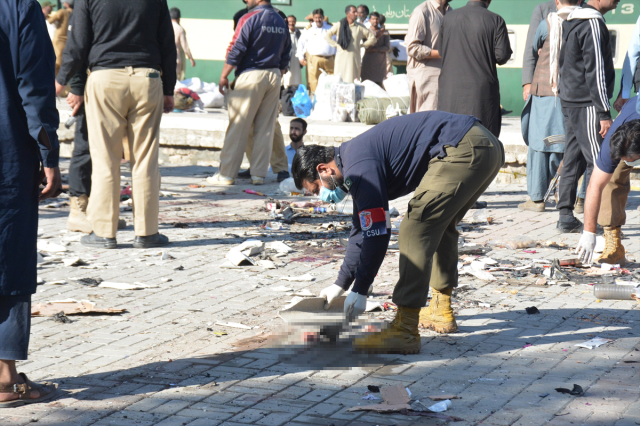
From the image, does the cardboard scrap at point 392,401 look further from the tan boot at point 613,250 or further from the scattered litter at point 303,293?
the tan boot at point 613,250

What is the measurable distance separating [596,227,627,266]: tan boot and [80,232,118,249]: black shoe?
4099 millimetres

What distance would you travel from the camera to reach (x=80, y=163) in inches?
288

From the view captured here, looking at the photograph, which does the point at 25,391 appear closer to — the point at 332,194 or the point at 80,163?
the point at 332,194

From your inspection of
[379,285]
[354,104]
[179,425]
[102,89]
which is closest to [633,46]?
[379,285]

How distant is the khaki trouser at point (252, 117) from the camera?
967 centimetres

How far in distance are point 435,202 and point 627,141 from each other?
1802 mm

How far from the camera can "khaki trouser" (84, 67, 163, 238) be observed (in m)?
6.41

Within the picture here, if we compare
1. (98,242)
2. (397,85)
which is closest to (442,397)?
(98,242)

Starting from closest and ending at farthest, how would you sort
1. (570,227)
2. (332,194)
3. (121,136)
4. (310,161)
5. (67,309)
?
1. (310,161)
2. (332,194)
3. (67,309)
4. (121,136)
5. (570,227)

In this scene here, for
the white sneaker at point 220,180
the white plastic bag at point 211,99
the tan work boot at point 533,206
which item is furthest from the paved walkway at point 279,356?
the white plastic bag at point 211,99

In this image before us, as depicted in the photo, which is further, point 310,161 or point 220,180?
point 220,180

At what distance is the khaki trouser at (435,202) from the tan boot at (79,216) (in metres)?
4.17

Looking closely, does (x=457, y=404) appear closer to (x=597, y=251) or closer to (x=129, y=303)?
(x=129, y=303)

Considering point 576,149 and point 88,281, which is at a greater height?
point 576,149
